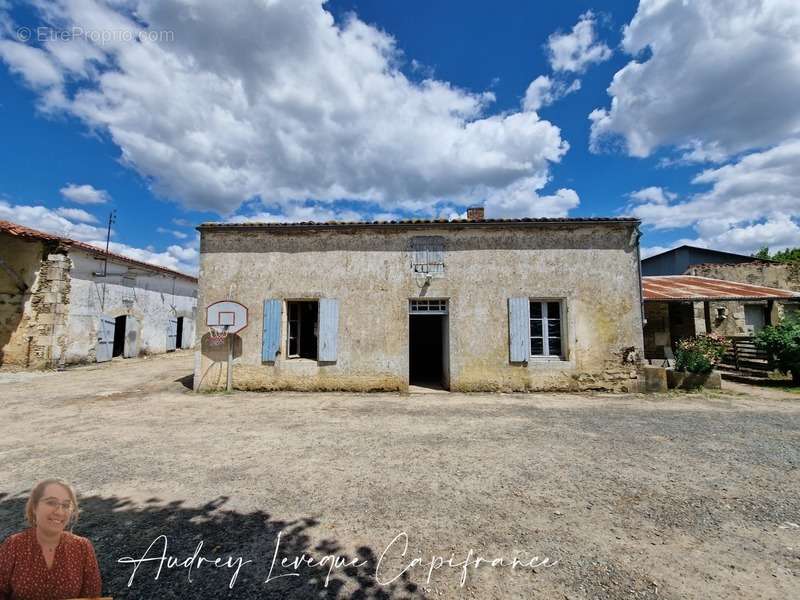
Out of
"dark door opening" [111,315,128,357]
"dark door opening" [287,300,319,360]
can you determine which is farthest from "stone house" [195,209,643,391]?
"dark door opening" [111,315,128,357]

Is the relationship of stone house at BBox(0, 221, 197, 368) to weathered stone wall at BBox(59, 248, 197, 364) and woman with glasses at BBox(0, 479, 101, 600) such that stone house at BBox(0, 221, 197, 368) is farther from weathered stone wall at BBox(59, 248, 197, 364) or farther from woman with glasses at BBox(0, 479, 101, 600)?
woman with glasses at BBox(0, 479, 101, 600)

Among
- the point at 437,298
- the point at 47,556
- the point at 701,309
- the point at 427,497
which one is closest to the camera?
the point at 47,556

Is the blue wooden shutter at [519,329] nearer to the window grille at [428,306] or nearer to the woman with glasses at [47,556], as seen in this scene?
the window grille at [428,306]

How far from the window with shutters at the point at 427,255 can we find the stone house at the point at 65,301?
41.0ft

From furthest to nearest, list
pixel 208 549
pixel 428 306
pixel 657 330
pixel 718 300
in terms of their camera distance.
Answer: pixel 657 330
pixel 718 300
pixel 428 306
pixel 208 549

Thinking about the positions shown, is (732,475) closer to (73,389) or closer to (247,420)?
(247,420)

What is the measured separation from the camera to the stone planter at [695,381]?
361 inches

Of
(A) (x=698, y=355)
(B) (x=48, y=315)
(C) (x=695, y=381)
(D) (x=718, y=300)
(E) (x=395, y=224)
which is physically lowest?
(C) (x=695, y=381)

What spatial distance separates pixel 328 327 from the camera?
30.5ft

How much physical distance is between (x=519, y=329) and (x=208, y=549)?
7.86 metres

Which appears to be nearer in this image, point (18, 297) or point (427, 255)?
point (427, 255)

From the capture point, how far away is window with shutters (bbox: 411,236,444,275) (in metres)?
9.45

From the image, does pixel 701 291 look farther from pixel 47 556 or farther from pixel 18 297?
pixel 18 297

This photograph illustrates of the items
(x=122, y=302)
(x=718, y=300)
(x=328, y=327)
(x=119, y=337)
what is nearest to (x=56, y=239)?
(x=122, y=302)
